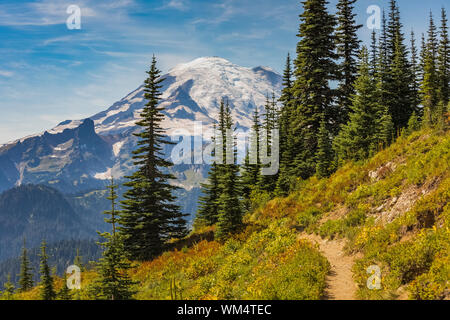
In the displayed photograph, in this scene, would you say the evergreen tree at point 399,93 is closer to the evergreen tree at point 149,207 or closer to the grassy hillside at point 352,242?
the grassy hillside at point 352,242

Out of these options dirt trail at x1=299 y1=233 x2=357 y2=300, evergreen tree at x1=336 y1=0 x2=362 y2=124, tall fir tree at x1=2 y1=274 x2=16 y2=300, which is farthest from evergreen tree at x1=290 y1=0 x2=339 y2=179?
tall fir tree at x1=2 y1=274 x2=16 y2=300

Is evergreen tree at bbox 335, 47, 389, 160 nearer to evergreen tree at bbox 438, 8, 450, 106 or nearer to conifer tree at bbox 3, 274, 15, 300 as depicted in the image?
conifer tree at bbox 3, 274, 15, 300

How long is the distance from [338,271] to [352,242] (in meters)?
1.89

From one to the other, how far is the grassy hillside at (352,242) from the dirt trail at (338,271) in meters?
0.26

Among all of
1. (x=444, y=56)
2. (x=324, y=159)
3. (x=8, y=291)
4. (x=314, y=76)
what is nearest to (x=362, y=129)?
(x=324, y=159)

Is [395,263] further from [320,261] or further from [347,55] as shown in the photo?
[347,55]

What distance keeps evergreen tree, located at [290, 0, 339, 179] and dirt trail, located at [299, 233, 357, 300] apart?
15.3 metres

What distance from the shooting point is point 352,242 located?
40.3ft

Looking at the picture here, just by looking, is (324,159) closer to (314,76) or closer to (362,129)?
(362,129)

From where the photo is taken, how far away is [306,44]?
29.8 meters

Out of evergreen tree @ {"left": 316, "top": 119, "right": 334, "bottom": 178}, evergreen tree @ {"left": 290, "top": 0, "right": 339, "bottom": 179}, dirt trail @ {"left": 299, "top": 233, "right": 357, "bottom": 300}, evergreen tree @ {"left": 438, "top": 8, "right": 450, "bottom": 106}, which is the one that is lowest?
dirt trail @ {"left": 299, "top": 233, "right": 357, "bottom": 300}

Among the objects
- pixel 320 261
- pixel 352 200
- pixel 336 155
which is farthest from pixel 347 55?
pixel 320 261

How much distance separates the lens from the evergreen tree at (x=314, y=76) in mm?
28994

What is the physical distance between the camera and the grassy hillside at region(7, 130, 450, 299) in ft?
29.0
